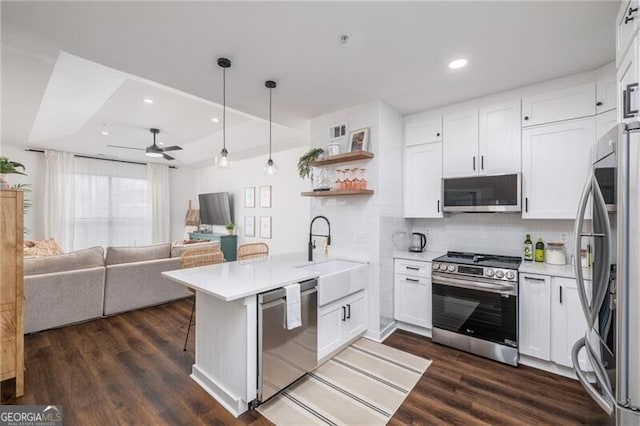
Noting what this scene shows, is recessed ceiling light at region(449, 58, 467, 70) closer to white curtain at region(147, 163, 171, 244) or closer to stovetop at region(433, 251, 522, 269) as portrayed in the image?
stovetop at region(433, 251, 522, 269)

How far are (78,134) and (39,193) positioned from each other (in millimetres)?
2169

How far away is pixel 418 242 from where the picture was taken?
3725mm

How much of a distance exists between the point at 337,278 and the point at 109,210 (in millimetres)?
6906

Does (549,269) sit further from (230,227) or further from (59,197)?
(59,197)

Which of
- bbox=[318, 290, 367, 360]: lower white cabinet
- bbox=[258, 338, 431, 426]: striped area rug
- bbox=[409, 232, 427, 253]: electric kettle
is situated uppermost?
bbox=[409, 232, 427, 253]: electric kettle

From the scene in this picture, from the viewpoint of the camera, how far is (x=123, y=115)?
4086 mm

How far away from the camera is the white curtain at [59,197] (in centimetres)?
588

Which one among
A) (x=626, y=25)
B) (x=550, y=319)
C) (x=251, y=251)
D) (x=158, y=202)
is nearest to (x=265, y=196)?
(x=251, y=251)

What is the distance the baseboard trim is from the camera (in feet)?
6.32

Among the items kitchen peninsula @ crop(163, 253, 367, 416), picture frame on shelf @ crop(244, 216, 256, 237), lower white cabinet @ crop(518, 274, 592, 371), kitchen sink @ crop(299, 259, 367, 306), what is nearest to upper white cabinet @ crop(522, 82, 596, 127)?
lower white cabinet @ crop(518, 274, 592, 371)

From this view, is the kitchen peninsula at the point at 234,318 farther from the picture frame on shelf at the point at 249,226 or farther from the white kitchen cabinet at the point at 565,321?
the picture frame on shelf at the point at 249,226

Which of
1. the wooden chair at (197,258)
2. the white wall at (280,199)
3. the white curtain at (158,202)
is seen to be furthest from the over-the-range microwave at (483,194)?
the white curtain at (158,202)

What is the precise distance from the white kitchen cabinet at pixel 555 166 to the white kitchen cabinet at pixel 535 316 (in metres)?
0.68

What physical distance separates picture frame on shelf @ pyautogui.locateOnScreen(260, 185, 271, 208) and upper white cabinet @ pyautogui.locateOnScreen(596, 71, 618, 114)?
196 inches
